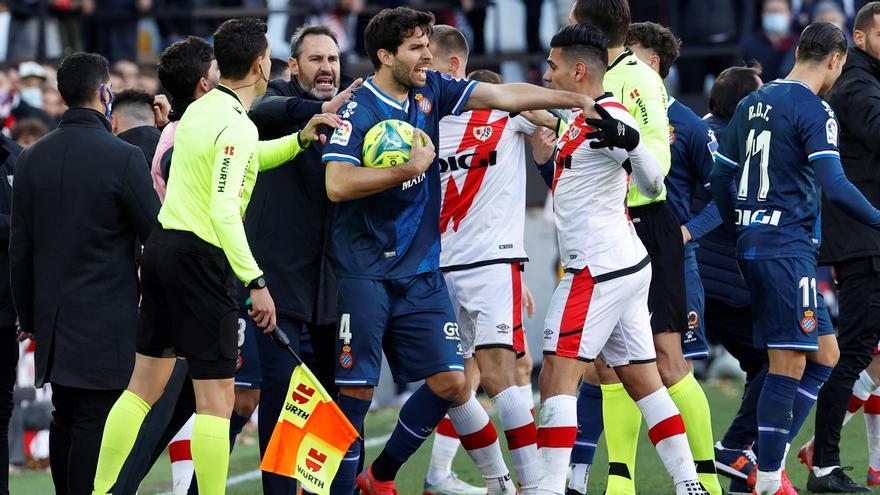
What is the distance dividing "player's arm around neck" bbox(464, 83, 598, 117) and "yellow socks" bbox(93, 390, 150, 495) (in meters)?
2.08

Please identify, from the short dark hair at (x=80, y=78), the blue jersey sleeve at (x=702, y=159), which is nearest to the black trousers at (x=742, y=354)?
the blue jersey sleeve at (x=702, y=159)

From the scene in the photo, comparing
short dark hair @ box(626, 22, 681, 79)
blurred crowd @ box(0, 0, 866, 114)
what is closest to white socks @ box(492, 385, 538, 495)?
short dark hair @ box(626, 22, 681, 79)

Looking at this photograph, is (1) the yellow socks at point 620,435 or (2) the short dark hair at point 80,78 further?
(1) the yellow socks at point 620,435

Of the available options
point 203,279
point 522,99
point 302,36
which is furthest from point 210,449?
point 302,36

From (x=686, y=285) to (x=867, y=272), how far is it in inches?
47.5

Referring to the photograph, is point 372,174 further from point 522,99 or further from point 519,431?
point 519,431

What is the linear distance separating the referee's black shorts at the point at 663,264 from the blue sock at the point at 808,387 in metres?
0.78

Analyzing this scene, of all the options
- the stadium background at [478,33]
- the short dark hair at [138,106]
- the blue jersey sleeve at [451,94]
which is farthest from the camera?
the stadium background at [478,33]

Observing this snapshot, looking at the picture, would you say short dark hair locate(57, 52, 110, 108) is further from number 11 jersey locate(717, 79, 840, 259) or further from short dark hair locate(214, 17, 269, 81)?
number 11 jersey locate(717, 79, 840, 259)

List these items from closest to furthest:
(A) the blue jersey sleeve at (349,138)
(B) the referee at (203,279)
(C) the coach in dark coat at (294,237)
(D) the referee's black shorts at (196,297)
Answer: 1. (B) the referee at (203,279)
2. (D) the referee's black shorts at (196,297)
3. (A) the blue jersey sleeve at (349,138)
4. (C) the coach in dark coat at (294,237)

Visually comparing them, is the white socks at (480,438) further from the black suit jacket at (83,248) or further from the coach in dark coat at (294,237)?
the black suit jacket at (83,248)

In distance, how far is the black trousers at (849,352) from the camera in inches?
324

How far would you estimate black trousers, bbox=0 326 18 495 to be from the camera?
7547 mm

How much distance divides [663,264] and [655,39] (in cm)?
133
